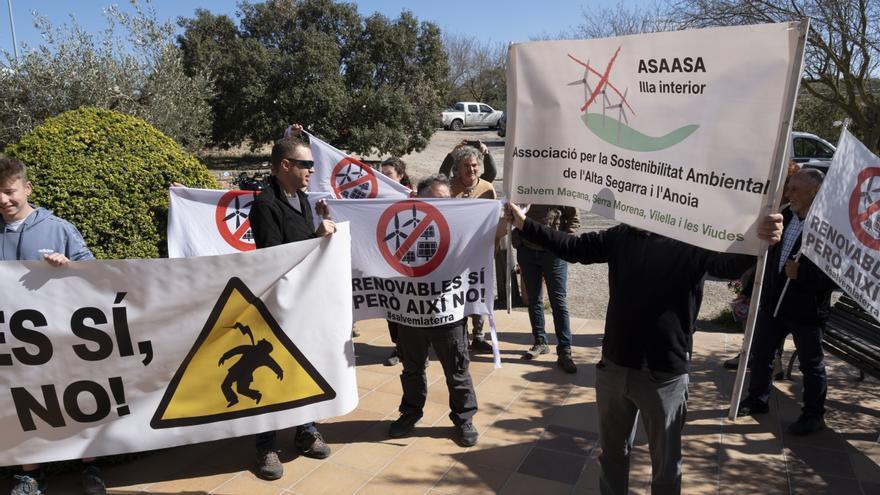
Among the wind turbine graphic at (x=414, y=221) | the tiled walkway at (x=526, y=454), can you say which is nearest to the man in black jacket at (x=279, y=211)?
the tiled walkway at (x=526, y=454)

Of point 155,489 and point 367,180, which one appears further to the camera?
point 367,180

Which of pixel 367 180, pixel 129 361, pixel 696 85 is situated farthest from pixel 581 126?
pixel 367 180

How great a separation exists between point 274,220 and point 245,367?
0.87m

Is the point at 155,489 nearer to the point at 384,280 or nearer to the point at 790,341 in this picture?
the point at 384,280

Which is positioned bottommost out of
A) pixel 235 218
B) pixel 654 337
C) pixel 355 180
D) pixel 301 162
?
pixel 654 337

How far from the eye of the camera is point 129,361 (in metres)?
3.05

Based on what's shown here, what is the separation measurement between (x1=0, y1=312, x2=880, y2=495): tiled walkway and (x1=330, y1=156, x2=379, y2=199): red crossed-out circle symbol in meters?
1.86

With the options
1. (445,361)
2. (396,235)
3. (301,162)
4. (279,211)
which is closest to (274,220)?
(279,211)

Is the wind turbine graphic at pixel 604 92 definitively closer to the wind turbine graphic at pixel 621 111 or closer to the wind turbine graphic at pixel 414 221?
the wind turbine graphic at pixel 621 111

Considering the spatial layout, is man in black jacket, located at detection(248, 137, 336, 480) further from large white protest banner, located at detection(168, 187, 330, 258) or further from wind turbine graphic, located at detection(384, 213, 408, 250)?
large white protest banner, located at detection(168, 187, 330, 258)

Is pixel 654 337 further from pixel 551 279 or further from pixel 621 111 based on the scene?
pixel 551 279

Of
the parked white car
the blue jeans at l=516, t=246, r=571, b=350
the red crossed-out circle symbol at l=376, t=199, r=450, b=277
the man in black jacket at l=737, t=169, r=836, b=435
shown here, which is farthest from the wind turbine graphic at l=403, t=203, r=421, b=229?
the parked white car

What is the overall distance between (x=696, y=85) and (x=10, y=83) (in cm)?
1257

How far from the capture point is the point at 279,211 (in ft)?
11.6
